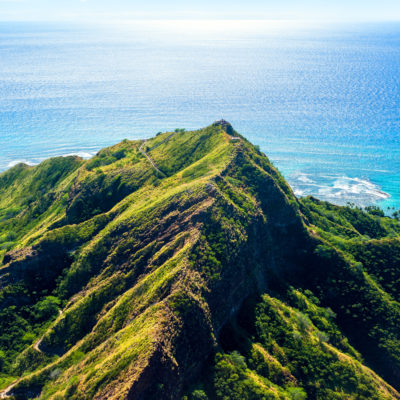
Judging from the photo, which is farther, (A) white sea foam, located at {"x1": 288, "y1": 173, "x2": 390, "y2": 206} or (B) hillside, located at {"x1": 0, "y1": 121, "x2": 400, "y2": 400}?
(A) white sea foam, located at {"x1": 288, "y1": 173, "x2": 390, "y2": 206}

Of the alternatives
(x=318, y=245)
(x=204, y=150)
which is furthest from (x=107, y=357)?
(x=204, y=150)

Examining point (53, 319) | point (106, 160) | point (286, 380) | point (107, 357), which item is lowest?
point (286, 380)

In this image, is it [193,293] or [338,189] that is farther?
[338,189]

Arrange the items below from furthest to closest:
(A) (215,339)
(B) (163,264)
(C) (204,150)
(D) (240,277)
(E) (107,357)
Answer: (C) (204,150), (D) (240,277), (B) (163,264), (A) (215,339), (E) (107,357)

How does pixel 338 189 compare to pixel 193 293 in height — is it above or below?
below

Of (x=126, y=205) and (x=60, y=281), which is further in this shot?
(x=126, y=205)

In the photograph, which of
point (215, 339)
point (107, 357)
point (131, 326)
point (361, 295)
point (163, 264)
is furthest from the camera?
point (361, 295)

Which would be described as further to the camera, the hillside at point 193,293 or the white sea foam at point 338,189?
the white sea foam at point 338,189

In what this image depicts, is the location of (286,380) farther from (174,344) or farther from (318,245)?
(318,245)
